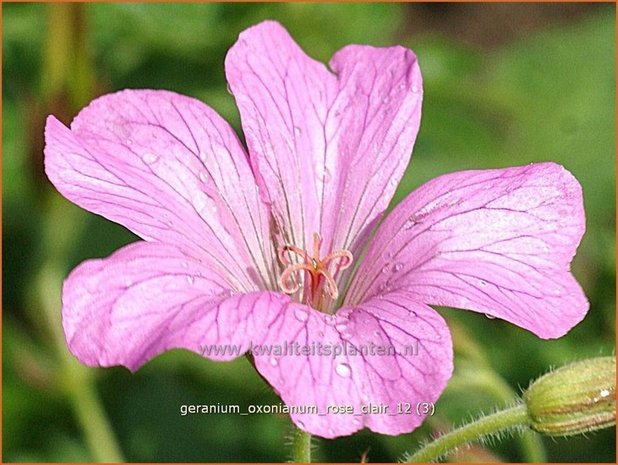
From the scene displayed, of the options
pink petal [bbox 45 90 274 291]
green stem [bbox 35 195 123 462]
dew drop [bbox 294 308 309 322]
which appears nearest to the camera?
dew drop [bbox 294 308 309 322]

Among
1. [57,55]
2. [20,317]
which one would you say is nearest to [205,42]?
[57,55]

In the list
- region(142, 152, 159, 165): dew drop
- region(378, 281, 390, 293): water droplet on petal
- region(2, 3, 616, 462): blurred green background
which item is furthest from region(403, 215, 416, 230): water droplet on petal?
region(2, 3, 616, 462): blurred green background

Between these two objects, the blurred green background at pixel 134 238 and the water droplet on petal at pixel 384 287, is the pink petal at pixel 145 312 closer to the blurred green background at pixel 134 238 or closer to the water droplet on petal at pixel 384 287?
the water droplet on petal at pixel 384 287

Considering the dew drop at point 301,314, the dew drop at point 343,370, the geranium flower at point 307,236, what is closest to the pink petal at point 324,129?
the geranium flower at point 307,236

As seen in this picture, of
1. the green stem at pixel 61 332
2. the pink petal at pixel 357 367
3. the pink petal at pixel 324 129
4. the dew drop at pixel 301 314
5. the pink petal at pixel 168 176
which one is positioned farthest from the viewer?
the green stem at pixel 61 332

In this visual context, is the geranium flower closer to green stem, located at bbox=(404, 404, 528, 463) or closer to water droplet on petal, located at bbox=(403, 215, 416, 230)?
water droplet on petal, located at bbox=(403, 215, 416, 230)

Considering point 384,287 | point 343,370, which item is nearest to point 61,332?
point 384,287

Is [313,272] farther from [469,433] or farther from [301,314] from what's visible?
[469,433]

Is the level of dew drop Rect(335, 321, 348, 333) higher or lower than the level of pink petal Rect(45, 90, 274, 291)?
lower
